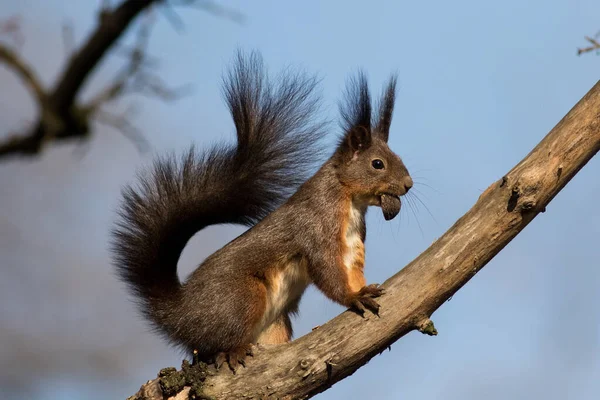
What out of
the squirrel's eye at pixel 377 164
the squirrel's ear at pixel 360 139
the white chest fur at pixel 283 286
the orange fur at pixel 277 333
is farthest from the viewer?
the squirrel's ear at pixel 360 139

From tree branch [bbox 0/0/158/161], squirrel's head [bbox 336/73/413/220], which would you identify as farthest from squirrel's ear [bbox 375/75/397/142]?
tree branch [bbox 0/0/158/161]

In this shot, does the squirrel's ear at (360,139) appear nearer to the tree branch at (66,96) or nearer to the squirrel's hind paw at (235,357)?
the squirrel's hind paw at (235,357)

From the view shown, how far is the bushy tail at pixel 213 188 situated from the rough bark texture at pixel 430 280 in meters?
0.65

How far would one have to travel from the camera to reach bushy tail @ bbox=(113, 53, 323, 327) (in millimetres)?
3869

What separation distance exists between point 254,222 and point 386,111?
939mm

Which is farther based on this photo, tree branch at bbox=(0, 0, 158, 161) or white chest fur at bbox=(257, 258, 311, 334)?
white chest fur at bbox=(257, 258, 311, 334)

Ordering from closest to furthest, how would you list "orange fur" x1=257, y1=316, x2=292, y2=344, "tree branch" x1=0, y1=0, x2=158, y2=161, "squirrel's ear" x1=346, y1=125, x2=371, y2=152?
"tree branch" x1=0, y1=0, x2=158, y2=161 → "orange fur" x1=257, y1=316, x2=292, y2=344 → "squirrel's ear" x1=346, y1=125, x2=371, y2=152

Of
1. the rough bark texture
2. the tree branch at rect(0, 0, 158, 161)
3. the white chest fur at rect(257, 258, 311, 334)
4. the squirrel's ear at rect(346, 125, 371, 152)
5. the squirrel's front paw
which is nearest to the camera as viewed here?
the tree branch at rect(0, 0, 158, 161)

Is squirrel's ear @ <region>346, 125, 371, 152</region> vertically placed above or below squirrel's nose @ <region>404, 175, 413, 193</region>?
above

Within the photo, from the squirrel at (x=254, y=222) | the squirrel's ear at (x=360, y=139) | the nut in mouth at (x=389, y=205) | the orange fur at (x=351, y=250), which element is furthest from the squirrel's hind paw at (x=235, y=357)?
the squirrel's ear at (x=360, y=139)

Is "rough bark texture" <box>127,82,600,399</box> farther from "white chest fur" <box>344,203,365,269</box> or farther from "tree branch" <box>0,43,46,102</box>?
"tree branch" <box>0,43,46,102</box>

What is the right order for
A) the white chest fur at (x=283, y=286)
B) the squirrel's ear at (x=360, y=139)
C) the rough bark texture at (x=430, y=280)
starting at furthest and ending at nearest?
the squirrel's ear at (x=360, y=139)
the white chest fur at (x=283, y=286)
the rough bark texture at (x=430, y=280)

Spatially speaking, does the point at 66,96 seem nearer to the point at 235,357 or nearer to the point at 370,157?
the point at 235,357

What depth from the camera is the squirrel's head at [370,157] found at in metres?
4.04
